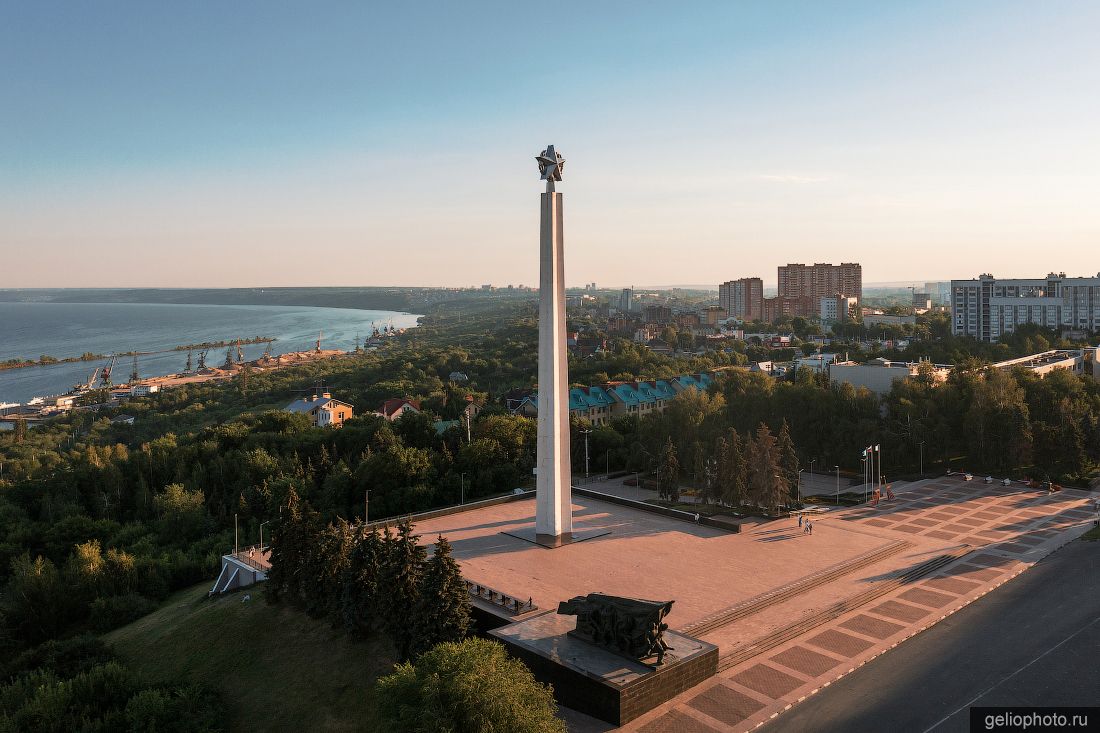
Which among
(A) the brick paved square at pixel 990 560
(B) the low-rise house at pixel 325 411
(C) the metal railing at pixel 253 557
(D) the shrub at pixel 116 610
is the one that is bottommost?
(D) the shrub at pixel 116 610

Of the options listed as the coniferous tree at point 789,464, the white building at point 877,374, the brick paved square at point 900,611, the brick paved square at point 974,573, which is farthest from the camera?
the white building at point 877,374

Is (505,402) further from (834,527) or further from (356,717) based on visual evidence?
(356,717)

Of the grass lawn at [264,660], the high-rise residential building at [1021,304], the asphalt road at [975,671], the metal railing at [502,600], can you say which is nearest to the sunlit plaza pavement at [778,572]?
the asphalt road at [975,671]

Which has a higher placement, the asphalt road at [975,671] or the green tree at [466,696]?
the green tree at [466,696]

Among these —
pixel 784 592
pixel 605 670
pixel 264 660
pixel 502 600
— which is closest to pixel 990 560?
pixel 784 592

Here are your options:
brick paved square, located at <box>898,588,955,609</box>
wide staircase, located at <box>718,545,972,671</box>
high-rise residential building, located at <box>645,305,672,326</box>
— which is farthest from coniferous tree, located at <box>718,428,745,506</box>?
high-rise residential building, located at <box>645,305,672,326</box>

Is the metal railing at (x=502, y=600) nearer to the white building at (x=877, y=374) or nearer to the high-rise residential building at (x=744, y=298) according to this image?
the white building at (x=877, y=374)

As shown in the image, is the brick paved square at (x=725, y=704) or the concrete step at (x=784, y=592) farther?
the concrete step at (x=784, y=592)
